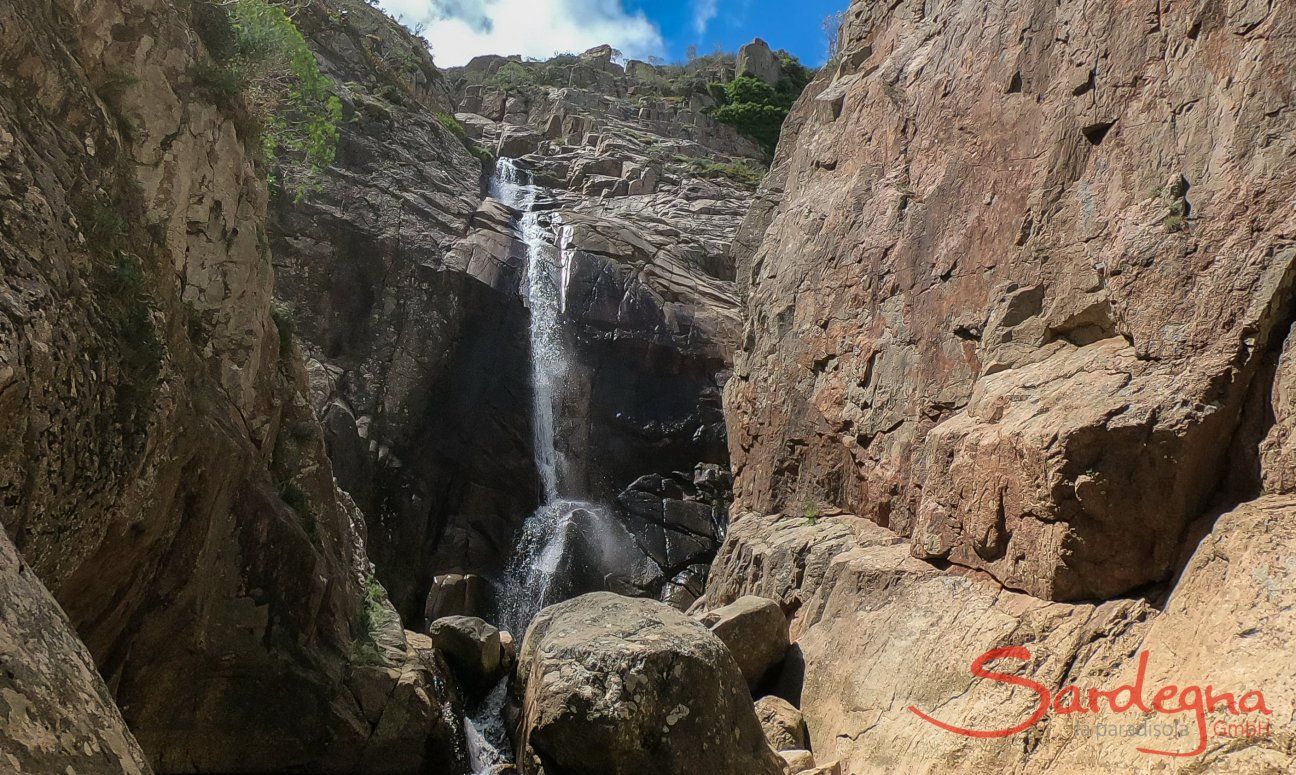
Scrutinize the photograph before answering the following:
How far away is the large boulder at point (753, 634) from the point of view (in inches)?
435

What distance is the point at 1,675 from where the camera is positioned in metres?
2.53

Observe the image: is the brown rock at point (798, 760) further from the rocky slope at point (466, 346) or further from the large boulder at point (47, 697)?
the rocky slope at point (466, 346)

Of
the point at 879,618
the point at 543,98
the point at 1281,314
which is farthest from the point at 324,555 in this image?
the point at 543,98

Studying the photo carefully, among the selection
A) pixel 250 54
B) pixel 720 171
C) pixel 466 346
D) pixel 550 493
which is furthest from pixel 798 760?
pixel 720 171

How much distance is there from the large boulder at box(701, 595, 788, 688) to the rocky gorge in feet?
0.14

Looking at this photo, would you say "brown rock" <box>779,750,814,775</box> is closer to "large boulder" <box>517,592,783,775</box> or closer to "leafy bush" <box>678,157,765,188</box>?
"large boulder" <box>517,592,783,775</box>

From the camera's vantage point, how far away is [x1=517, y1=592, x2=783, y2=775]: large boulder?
791 centimetres

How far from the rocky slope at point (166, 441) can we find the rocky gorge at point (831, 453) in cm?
4

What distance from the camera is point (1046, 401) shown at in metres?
8.98

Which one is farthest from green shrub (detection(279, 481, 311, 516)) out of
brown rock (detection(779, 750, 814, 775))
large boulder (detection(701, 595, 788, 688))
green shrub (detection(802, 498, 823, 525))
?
green shrub (detection(802, 498, 823, 525))

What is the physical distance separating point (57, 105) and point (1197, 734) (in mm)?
9214

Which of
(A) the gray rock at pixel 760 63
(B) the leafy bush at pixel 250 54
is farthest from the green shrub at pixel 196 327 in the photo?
(A) the gray rock at pixel 760 63

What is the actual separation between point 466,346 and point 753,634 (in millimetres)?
14279

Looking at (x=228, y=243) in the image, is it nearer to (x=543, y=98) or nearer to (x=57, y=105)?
(x=57, y=105)
